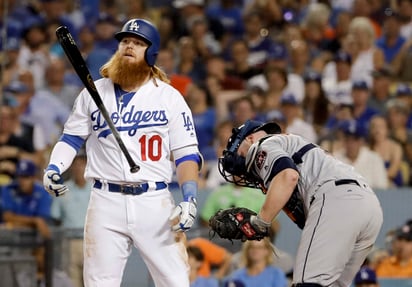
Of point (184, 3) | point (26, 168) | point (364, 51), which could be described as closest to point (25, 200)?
point (26, 168)

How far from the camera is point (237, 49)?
13969 millimetres

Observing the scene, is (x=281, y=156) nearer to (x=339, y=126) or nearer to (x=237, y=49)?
(x=339, y=126)

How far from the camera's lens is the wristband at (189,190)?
710 centimetres

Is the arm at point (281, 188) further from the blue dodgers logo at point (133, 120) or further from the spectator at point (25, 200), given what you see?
the spectator at point (25, 200)

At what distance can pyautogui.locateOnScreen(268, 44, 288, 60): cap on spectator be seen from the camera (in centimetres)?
1382

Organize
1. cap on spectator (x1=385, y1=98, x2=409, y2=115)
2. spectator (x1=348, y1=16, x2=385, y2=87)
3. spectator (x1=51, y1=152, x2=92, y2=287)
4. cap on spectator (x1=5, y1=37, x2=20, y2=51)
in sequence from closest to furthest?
spectator (x1=51, y1=152, x2=92, y2=287)
cap on spectator (x1=385, y1=98, x2=409, y2=115)
spectator (x1=348, y1=16, x2=385, y2=87)
cap on spectator (x1=5, y1=37, x2=20, y2=51)

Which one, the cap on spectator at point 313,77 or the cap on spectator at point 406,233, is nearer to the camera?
the cap on spectator at point 406,233

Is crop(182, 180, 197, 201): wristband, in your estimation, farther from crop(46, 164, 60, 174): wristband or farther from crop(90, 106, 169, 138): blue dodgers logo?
crop(46, 164, 60, 174): wristband

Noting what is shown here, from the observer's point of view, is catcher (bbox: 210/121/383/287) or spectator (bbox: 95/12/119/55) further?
spectator (bbox: 95/12/119/55)

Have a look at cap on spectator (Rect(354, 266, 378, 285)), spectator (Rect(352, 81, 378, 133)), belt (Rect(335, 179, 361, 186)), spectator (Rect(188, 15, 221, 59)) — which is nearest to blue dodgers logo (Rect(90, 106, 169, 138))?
belt (Rect(335, 179, 361, 186))

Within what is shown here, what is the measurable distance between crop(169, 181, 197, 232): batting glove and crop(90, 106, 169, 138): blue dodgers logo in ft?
1.61

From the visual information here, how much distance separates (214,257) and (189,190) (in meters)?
3.30

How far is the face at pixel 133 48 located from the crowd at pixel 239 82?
9.47 ft

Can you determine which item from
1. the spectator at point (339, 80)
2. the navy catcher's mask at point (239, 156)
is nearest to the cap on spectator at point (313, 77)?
the spectator at point (339, 80)
